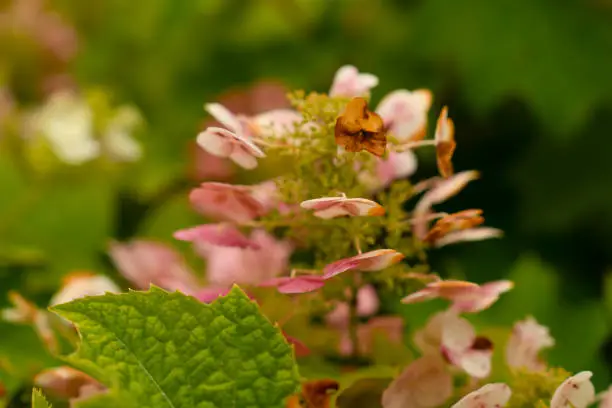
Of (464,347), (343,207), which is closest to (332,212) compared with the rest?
(343,207)

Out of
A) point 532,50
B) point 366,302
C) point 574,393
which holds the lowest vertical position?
point 574,393

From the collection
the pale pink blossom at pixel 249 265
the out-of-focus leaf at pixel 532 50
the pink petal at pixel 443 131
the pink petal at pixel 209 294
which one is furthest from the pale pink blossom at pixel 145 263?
the out-of-focus leaf at pixel 532 50

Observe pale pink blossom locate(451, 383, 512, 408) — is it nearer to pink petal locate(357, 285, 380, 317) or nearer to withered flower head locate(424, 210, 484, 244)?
withered flower head locate(424, 210, 484, 244)

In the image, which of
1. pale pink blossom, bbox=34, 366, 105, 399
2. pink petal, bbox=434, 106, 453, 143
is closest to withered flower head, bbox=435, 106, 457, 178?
pink petal, bbox=434, 106, 453, 143

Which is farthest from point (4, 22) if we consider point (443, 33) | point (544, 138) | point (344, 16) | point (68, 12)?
point (544, 138)

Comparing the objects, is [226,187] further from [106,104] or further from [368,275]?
[106,104]

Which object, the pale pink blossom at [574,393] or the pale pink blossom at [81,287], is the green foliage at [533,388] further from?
the pale pink blossom at [81,287]

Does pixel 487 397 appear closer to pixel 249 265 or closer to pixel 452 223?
pixel 452 223
